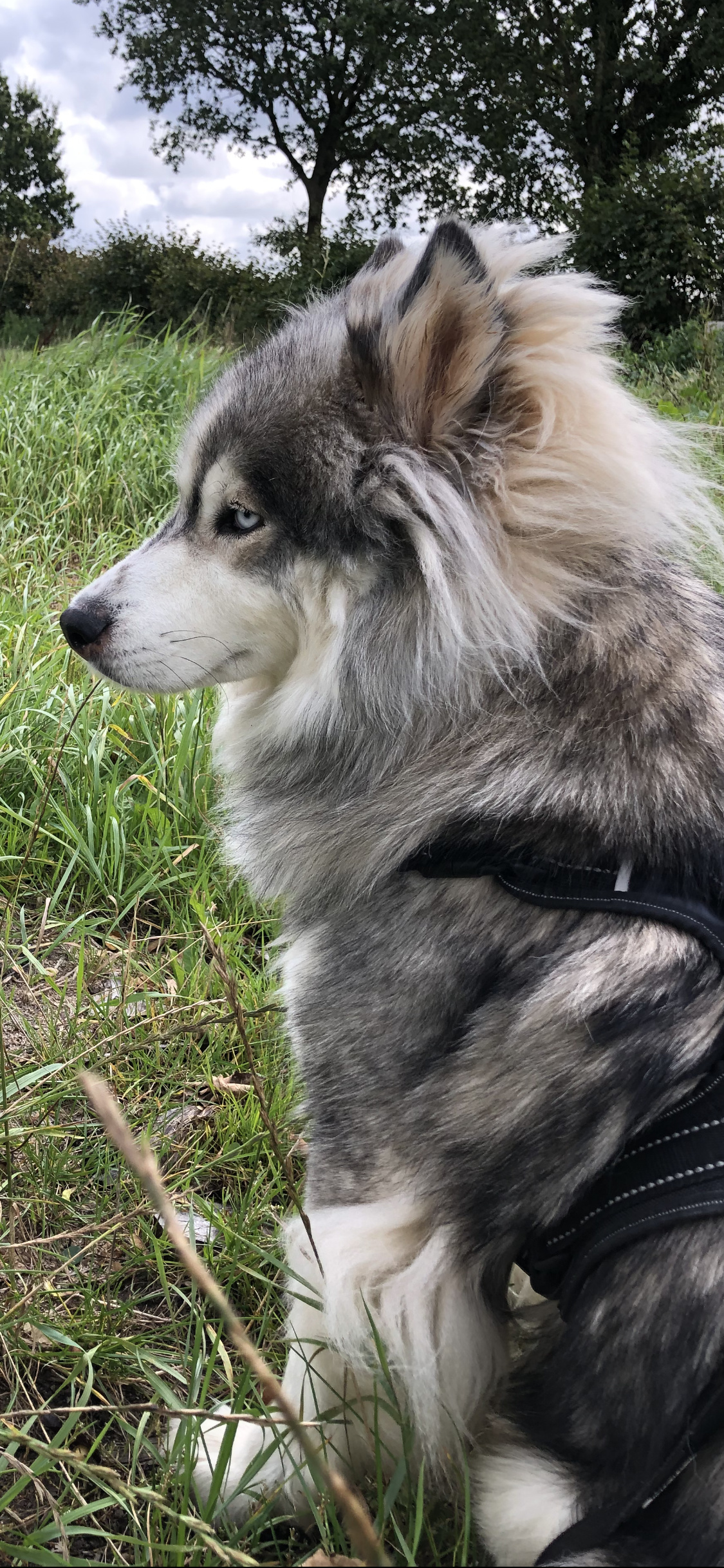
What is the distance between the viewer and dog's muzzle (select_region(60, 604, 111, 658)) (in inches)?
81.5

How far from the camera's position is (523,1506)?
4.57 feet

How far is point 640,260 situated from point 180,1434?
1416 centimetres

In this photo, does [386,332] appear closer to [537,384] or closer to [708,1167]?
[537,384]

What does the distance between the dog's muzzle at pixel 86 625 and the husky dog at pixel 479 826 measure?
0.21 metres

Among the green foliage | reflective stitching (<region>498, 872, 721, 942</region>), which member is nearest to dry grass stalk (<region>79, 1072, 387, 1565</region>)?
reflective stitching (<region>498, 872, 721, 942</region>)

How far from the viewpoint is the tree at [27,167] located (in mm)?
31766

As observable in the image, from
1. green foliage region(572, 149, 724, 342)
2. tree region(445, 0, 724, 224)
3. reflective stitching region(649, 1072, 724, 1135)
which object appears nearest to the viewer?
reflective stitching region(649, 1072, 724, 1135)

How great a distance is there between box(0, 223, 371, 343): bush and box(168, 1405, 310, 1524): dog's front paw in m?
14.7

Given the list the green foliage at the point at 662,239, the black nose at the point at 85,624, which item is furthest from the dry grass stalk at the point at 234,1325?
the green foliage at the point at 662,239

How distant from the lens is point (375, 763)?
1.81 meters

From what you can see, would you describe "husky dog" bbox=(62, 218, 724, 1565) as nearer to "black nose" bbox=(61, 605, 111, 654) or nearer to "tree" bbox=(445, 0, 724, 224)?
"black nose" bbox=(61, 605, 111, 654)

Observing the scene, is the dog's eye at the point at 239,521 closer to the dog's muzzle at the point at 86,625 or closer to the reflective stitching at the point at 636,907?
the dog's muzzle at the point at 86,625

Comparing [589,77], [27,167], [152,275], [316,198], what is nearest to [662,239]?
[589,77]

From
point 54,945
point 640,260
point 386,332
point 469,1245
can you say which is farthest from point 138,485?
point 640,260
